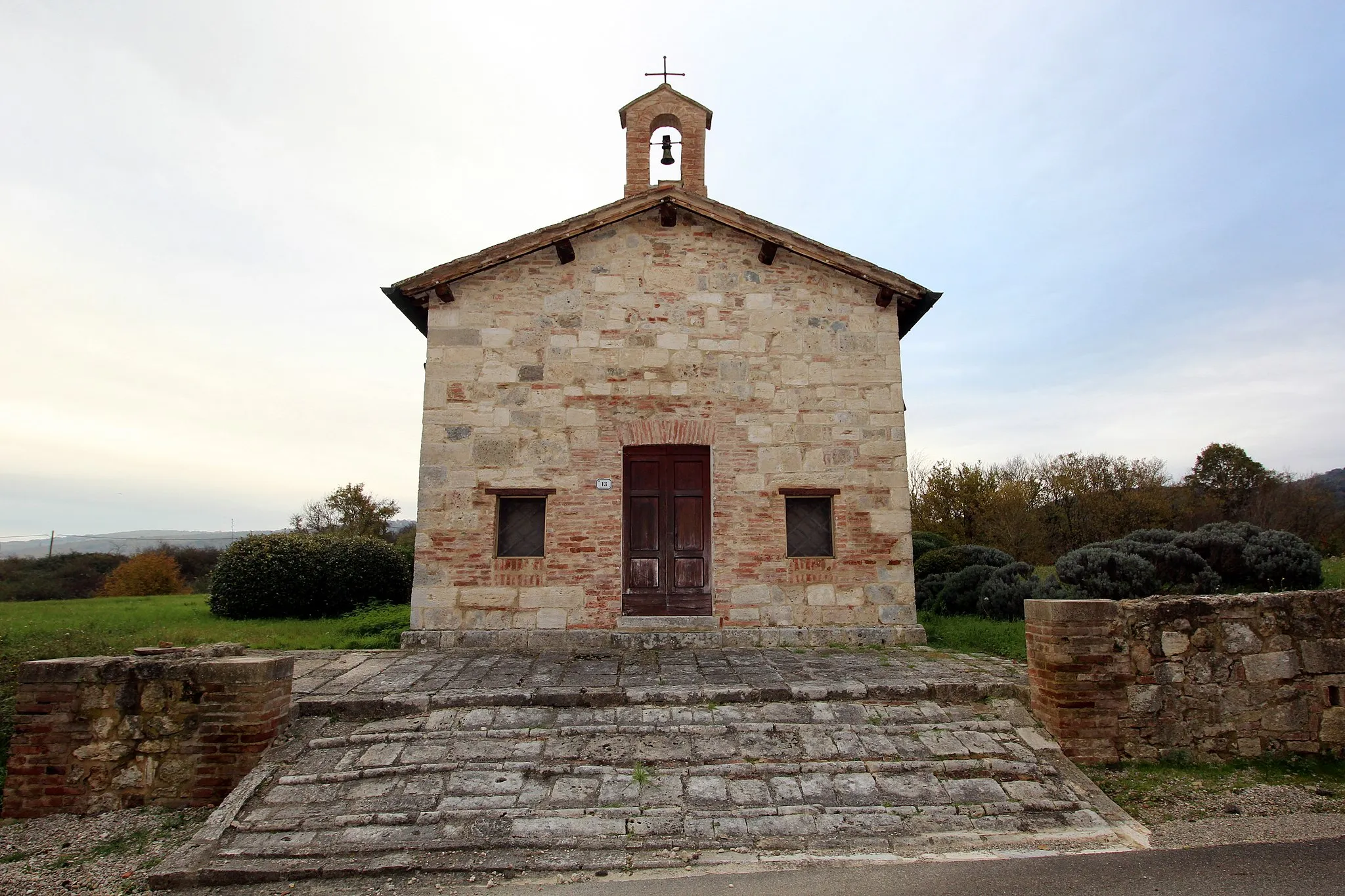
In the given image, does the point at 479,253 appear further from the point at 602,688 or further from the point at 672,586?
the point at 602,688

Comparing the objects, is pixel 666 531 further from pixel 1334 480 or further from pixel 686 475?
pixel 1334 480

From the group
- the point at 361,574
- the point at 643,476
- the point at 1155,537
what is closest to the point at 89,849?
the point at 643,476

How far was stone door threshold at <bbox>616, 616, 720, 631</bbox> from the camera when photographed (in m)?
9.16

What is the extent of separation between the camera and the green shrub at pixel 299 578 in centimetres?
1298

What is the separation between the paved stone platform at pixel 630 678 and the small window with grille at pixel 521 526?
51.6 inches

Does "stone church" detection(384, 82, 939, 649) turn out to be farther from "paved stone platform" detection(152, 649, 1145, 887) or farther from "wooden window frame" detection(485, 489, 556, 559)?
"paved stone platform" detection(152, 649, 1145, 887)

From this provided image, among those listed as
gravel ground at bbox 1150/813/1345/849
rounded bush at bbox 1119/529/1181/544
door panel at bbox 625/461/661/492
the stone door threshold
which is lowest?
gravel ground at bbox 1150/813/1345/849

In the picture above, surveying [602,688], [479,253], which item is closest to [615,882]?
[602,688]

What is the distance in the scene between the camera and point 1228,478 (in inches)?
1064

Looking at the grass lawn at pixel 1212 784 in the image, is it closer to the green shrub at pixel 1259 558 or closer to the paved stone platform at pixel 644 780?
the paved stone platform at pixel 644 780

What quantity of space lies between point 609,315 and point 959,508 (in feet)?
52.9

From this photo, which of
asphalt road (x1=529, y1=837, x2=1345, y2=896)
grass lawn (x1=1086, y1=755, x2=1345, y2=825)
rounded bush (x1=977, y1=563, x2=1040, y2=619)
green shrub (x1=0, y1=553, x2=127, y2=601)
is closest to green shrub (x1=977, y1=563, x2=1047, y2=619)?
rounded bush (x1=977, y1=563, x2=1040, y2=619)

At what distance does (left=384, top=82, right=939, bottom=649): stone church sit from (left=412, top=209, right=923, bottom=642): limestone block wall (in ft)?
0.08

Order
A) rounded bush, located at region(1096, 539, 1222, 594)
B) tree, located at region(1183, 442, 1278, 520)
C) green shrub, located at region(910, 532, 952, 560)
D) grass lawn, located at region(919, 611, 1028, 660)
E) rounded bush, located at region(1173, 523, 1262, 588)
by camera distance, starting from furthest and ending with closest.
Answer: tree, located at region(1183, 442, 1278, 520)
green shrub, located at region(910, 532, 952, 560)
rounded bush, located at region(1173, 523, 1262, 588)
rounded bush, located at region(1096, 539, 1222, 594)
grass lawn, located at region(919, 611, 1028, 660)
